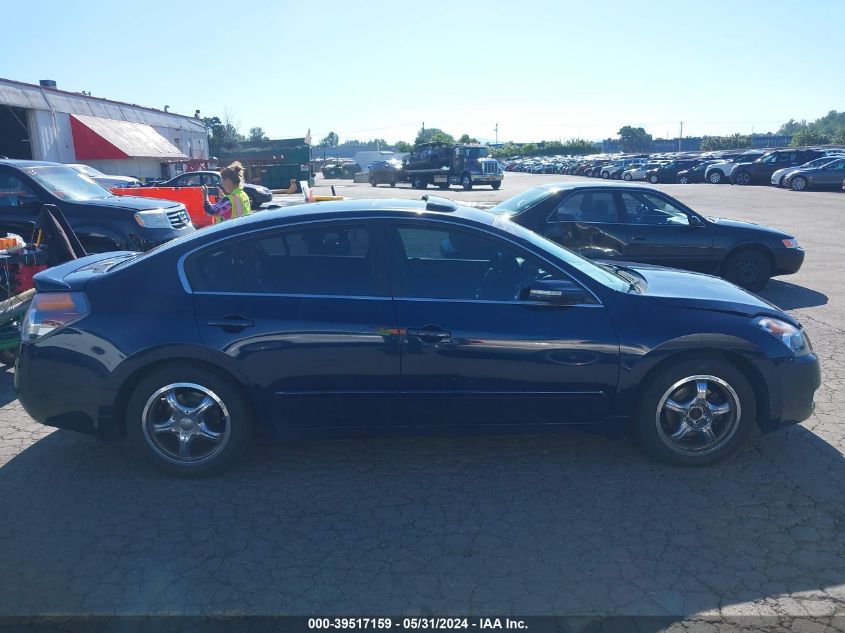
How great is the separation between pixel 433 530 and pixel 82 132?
30169 millimetres

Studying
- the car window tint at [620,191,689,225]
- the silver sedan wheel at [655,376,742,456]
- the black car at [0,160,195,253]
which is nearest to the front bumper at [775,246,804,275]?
the car window tint at [620,191,689,225]

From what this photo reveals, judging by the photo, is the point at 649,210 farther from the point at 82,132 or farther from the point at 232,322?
the point at 82,132

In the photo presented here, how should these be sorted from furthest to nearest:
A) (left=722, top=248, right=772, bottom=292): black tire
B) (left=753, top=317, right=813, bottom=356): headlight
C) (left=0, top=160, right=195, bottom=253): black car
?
(left=0, top=160, right=195, bottom=253): black car
(left=722, top=248, right=772, bottom=292): black tire
(left=753, top=317, right=813, bottom=356): headlight

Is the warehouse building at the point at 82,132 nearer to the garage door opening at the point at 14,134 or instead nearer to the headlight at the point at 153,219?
the garage door opening at the point at 14,134

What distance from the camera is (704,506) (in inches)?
151

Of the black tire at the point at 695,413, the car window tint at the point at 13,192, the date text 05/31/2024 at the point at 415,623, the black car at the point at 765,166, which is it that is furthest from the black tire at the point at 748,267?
the black car at the point at 765,166

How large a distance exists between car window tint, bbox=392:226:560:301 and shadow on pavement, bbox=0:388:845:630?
1.09 meters

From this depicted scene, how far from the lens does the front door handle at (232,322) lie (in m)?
4.04

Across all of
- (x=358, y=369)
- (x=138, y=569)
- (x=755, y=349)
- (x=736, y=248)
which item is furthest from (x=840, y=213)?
(x=138, y=569)

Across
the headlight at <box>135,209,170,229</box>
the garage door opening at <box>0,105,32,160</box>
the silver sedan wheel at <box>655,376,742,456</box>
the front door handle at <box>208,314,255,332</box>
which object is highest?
the garage door opening at <box>0,105,32,160</box>

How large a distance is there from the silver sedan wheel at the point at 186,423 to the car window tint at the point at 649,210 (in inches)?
256

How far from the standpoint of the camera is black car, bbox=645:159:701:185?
42.2 metres

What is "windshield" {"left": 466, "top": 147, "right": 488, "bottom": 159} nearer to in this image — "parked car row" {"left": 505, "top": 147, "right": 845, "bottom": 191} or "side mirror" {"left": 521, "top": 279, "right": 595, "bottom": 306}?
"parked car row" {"left": 505, "top": 147, "right": 845, "bottom": 191}

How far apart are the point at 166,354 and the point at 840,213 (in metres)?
21.7
